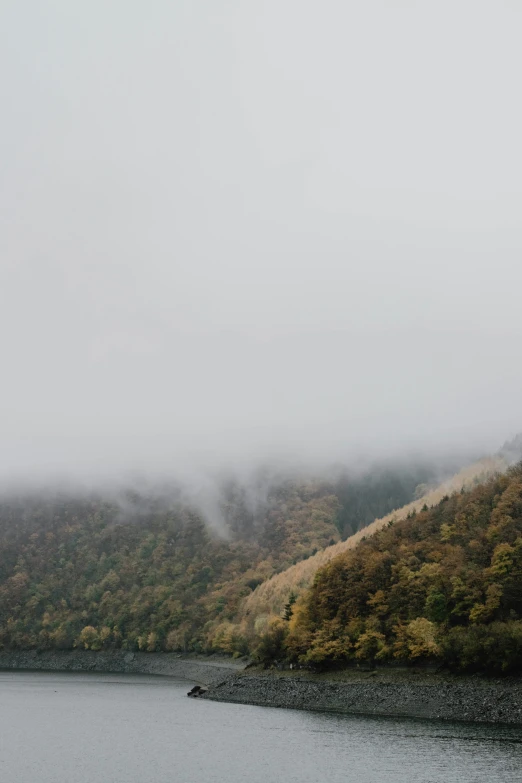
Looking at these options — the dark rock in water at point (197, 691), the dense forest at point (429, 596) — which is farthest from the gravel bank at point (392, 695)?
the dark rock in water at point (197, 691)

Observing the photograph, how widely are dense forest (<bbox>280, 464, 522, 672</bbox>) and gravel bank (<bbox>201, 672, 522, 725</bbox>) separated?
133 inches

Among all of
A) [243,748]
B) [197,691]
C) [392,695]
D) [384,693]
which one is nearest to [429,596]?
[384,693]

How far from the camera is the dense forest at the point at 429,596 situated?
10488cm

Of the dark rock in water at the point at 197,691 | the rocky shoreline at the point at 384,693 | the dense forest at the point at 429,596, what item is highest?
the dense forest at the point at 429,596

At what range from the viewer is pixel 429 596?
116875 millimetres

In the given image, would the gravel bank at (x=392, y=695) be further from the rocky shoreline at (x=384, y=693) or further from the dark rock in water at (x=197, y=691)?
the dark rock in water at (x=197, y=691)

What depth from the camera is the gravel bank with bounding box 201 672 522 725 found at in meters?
92.6

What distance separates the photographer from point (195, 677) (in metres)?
196

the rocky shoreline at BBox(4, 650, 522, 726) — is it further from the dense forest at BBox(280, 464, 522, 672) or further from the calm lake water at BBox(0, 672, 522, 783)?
the calm lake water at BBox(0, 672, 522, 783)

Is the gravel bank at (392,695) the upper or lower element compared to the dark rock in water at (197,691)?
upper

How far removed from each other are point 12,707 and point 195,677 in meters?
73.9

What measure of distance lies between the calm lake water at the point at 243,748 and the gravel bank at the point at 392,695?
4683 millimetres

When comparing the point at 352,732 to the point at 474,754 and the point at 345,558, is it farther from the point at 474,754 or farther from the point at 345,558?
the point at 345,558

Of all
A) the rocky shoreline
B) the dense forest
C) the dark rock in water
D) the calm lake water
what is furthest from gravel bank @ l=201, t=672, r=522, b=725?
the dark rock in water
